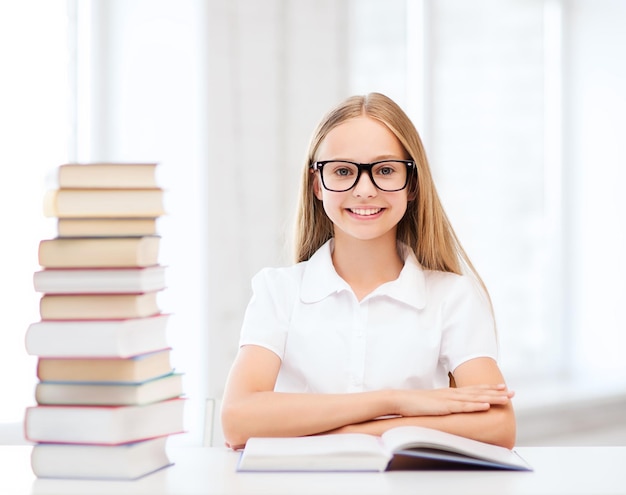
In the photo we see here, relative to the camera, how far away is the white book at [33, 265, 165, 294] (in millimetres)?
1304

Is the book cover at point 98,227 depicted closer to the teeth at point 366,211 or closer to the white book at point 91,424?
the white book at point 91,424

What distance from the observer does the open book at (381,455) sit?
4.32 feet

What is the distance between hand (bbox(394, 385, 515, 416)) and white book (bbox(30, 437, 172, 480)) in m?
0.54

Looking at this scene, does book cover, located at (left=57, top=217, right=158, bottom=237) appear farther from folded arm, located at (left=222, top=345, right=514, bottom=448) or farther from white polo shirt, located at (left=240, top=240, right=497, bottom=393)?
white polo shirt, located at (left=240, top=240, right=497, bottom=393)

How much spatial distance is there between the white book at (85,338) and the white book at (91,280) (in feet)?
0.15

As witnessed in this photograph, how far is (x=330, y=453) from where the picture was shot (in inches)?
52.1

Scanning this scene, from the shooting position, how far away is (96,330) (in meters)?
1.28

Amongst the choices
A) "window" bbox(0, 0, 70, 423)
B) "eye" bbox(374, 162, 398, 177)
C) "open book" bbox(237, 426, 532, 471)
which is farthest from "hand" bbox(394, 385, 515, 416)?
"window" bbox(0, 0, 70, 423)

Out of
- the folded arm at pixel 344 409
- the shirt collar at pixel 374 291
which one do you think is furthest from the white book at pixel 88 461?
the shirt collar at pixel 374 291

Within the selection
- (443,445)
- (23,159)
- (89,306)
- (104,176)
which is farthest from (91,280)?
(23,159)

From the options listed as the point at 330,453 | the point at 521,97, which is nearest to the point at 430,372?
the point at 330,453

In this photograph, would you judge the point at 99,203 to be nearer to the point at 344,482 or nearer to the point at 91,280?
the point at 91,280

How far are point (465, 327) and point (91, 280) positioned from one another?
35.0 inches

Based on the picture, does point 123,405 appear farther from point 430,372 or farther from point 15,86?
point 15,86
